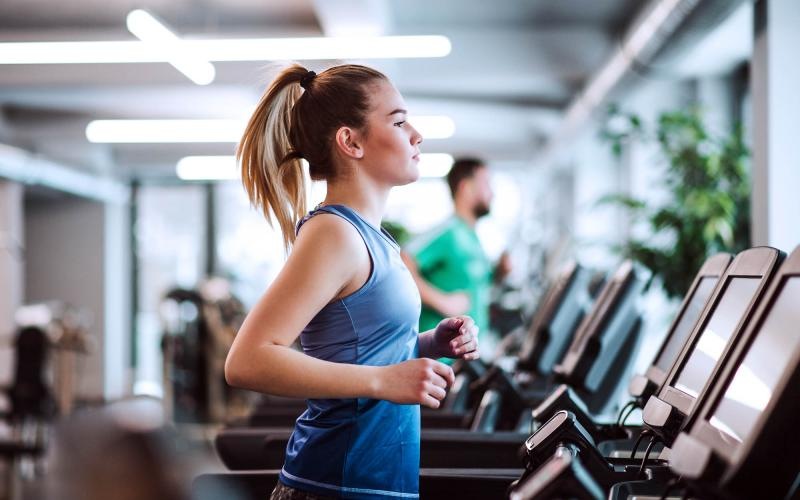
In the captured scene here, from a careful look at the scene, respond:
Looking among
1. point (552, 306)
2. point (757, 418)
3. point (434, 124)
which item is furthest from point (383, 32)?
point (757, 418)

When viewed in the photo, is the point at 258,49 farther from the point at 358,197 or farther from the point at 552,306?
the point at 358,197

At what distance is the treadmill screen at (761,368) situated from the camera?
3.52 feet

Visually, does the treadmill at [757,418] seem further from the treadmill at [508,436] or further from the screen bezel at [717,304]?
the treadmill at [508,436]

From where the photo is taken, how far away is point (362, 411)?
55.1 inches

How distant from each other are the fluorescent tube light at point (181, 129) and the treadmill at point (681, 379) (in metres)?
6.55

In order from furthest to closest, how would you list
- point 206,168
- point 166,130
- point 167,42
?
point 206,168 < point 166,130 < point 167,42

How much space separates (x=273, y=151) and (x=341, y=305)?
342 millimetres

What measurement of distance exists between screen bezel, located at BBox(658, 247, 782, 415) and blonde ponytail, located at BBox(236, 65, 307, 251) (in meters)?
0.67

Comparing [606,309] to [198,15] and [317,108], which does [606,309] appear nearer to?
[317,108]

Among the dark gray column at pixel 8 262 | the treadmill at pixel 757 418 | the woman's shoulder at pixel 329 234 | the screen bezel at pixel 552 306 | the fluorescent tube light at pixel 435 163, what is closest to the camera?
the treadmill at pixel 757 418

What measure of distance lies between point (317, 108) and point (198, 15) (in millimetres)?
5215

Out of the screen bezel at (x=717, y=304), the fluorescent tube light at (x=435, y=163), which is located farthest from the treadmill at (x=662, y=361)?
the fluorescent tube light at (x=435, y=163)

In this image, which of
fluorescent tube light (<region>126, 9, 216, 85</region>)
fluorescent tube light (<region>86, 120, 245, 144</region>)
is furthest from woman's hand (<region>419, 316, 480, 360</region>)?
fluorescent tube light (<region>86, 120, 245, 144</region>)

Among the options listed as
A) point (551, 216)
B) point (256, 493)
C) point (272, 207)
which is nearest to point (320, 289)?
point (272, 207)
